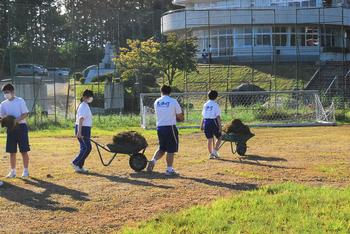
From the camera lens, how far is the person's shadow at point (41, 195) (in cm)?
850

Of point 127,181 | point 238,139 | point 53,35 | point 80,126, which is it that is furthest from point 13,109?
point 53,35

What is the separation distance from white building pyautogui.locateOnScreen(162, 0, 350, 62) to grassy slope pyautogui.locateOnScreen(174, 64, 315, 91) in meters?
5.85

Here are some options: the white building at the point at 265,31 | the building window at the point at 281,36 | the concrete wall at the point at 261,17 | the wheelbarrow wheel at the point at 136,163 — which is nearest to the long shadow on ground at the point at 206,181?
the wheelbarrow wheel at the point at 136,163

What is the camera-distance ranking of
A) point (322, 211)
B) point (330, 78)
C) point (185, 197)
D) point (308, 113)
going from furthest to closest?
point (330, 78) < point (308, 113) < point (185, 197) < point (322, 211)

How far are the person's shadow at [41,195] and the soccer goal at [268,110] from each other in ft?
47.4

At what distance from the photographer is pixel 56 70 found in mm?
34750

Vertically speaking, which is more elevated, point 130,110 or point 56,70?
point 56,70

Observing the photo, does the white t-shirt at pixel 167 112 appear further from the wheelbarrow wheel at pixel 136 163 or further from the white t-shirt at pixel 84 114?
the white t-shirt at pixel 84 114

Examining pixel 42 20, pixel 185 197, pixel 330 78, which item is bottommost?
pixel 185 197

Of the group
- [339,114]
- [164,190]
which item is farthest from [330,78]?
[164,190]

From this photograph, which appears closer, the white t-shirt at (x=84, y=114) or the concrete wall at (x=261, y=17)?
the white t-shirt at (x=84, y=114)

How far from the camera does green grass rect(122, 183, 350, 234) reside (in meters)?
6.71

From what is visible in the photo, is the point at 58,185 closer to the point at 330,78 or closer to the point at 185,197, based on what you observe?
the point at 185,197

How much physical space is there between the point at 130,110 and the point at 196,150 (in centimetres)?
1869
